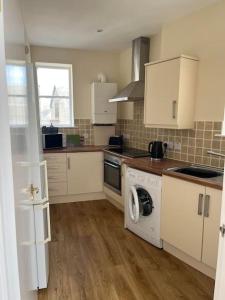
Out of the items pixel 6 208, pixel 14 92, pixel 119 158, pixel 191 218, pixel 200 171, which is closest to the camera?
pixel 6 208

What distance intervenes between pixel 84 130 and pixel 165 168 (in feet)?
7.42

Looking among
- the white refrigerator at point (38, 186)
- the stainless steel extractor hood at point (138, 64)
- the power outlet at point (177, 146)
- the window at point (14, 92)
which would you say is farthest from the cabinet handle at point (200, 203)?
the stainless steel extractor hood at point (138, 64)

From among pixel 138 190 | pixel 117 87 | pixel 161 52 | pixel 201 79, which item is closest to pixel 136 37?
pixel 161 52

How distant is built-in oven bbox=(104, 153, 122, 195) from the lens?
3418 mm

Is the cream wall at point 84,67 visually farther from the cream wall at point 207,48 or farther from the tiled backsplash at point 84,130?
the cream wall at point 207,48

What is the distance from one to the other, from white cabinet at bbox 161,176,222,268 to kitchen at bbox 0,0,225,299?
0.03 feet

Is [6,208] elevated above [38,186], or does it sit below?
above

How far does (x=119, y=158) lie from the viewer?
3348mm

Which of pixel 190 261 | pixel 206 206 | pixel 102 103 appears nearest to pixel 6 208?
pixel 206 206

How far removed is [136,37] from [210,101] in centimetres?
166

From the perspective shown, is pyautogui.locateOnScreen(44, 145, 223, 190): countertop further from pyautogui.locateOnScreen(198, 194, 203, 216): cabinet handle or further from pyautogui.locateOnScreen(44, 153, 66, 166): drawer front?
pyautogui.locateOnScreen(44, 153, 66, 166): drawer front

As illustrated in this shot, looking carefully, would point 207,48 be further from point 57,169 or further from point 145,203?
point 57,169

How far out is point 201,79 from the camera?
255 cm

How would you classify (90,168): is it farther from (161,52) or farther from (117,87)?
(161,52)
